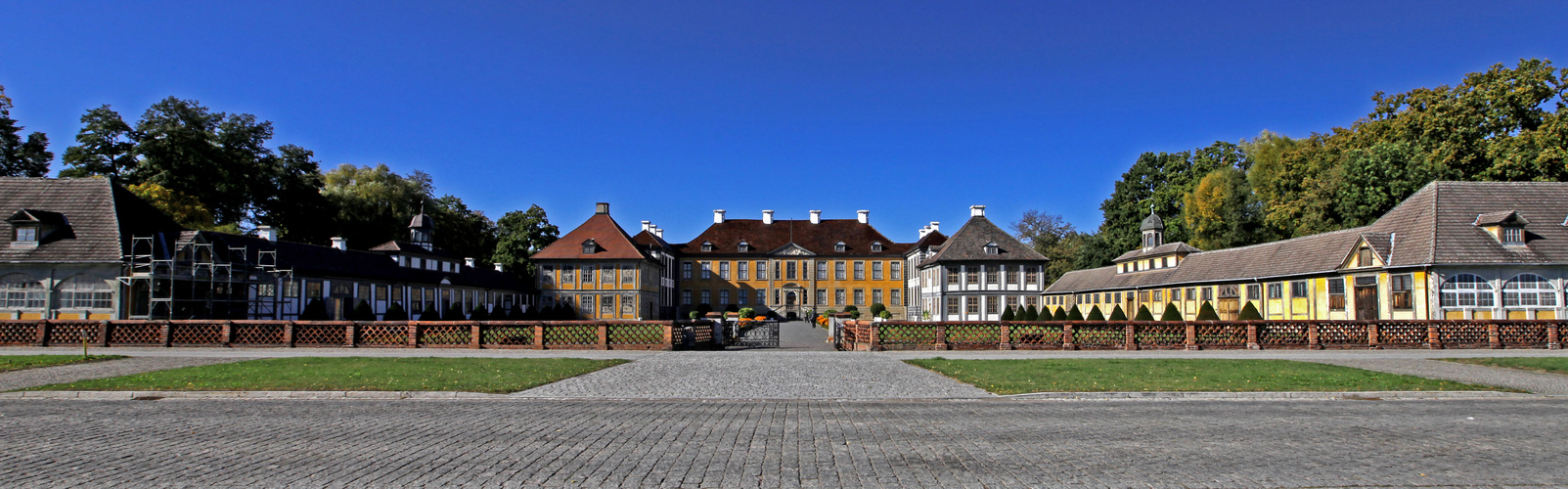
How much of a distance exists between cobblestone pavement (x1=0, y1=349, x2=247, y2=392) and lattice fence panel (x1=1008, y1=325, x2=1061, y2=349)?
21868 millimetres

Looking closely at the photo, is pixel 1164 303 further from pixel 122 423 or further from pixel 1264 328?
pixel 122 423

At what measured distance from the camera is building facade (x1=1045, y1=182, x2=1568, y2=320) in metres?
31.1

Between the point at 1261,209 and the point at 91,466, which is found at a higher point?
the point at 1261,209

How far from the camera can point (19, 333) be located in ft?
86.8

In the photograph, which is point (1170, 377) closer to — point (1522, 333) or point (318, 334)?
point (1522, 333)

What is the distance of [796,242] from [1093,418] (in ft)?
223

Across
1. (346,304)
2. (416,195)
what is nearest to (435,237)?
(416,195)

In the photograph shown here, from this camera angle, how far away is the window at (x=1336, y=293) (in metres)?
34.6

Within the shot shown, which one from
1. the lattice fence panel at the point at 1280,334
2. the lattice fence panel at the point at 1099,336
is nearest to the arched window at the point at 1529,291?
the lattice fence panel at the point at 1280,334

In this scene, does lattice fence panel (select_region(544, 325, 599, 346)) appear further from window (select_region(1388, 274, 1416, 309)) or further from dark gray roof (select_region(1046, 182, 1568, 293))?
window (select_region(1388, 274, 1416, 309))

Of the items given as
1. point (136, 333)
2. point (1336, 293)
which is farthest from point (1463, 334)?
point (136, 333)

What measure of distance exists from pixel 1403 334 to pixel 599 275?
170ft

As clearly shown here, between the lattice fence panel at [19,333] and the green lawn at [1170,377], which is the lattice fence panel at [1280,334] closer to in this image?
the green lawn at [1170,377]

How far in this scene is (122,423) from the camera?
9969 millimetres
